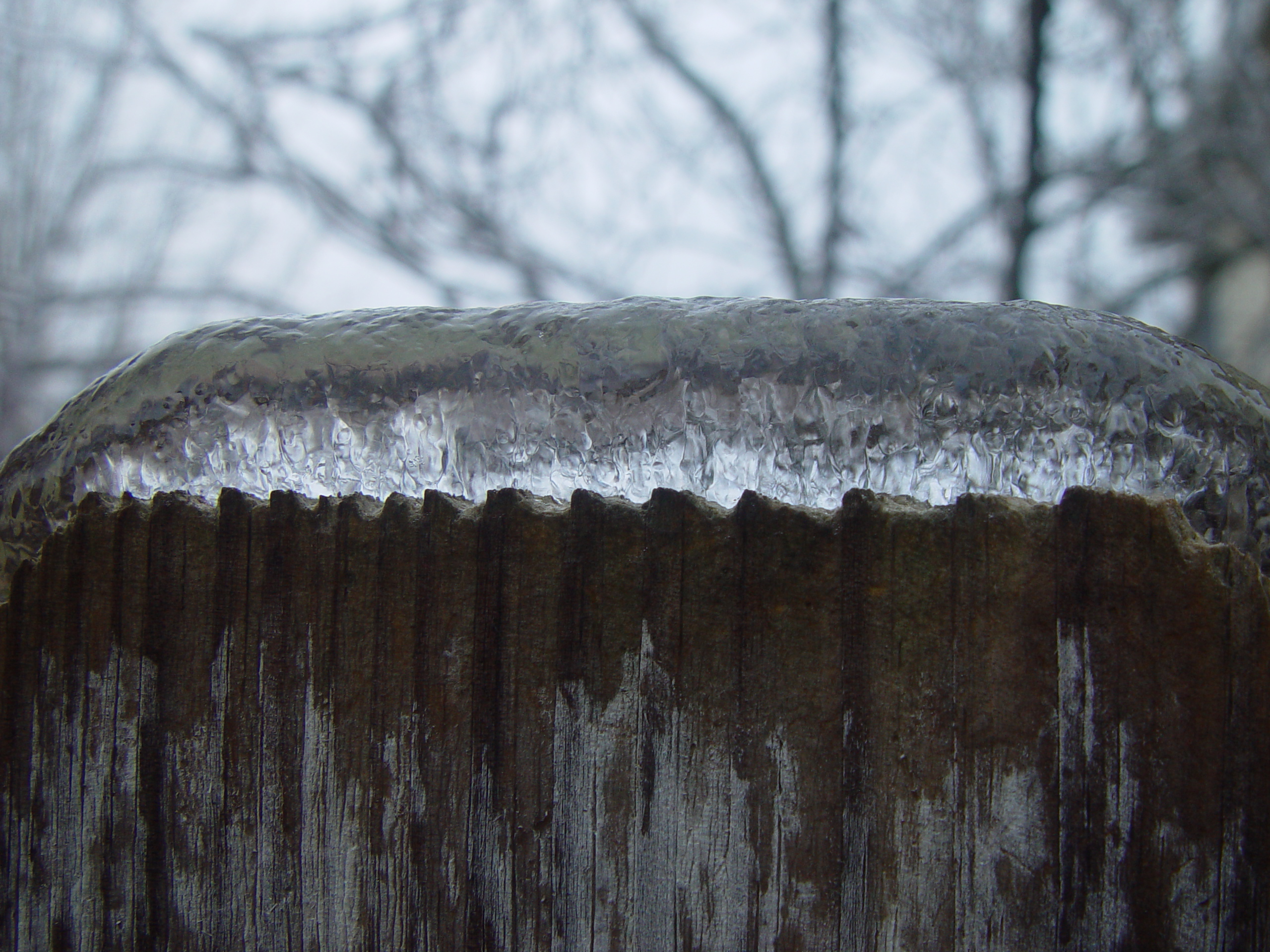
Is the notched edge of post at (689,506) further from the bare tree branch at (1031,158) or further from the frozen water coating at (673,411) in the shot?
the bare tree branch at (1031,158)

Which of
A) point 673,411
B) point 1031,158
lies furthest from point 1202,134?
point 673,411

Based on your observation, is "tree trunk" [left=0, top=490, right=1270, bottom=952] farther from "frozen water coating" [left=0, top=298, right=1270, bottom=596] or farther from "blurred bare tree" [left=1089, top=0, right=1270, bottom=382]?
"blurred bare tree" [left=1089, top=0, right=1270, bottom=382]

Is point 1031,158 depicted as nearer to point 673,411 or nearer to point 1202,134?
point 1202,134

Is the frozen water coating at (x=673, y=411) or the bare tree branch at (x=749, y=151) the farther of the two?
the bare tree branch at (x=749, y=151)

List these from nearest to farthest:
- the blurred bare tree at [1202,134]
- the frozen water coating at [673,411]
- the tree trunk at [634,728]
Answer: the tree trunk at [634,728] → the frozen water coating at [673,411] → the blurred bare tree at [1202,134]

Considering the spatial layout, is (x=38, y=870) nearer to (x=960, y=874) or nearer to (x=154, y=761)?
(x=154, y=761)

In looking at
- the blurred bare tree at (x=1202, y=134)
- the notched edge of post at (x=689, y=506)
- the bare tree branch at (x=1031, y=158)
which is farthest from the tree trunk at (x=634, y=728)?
the blurred bare tree at (x=1202, y=134)

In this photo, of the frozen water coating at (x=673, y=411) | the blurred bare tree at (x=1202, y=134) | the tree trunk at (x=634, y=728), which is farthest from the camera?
the blurred bare tree at (x=1202, y=134)
